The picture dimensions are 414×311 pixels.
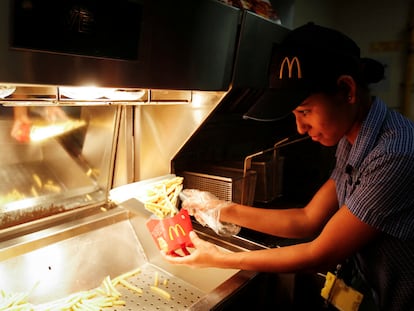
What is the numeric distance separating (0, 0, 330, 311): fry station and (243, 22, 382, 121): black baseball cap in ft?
1.05

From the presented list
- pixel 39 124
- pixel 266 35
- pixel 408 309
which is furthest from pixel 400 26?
pixel 39 124

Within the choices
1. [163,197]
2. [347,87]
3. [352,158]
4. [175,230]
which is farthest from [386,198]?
[163,197]

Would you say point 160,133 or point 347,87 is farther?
point 160,133

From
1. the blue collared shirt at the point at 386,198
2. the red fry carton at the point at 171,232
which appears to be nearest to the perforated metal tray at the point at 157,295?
the red fry carton at the point at 171,232

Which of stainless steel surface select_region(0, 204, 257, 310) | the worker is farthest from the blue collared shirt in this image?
stainless steel surface select_region(0, 204, 257, 310)

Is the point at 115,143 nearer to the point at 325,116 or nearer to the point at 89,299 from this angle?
the point at 89,299

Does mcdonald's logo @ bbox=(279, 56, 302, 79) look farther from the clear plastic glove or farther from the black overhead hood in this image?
the clear plastic glove

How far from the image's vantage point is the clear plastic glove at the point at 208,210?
5.18 ft

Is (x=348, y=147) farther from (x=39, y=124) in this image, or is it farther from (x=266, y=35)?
(x=39, y=124)

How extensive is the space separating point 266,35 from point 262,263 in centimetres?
95

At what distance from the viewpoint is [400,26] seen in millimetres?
3406

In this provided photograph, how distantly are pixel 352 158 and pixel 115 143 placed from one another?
1048 mm

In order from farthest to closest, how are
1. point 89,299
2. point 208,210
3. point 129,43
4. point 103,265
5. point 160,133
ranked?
1. point 160,133
2. point 208,210
3. point 103,265
4. point 89,299
5. point 129,43

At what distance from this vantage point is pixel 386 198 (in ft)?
3.18
